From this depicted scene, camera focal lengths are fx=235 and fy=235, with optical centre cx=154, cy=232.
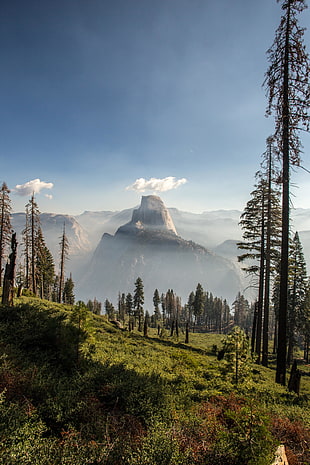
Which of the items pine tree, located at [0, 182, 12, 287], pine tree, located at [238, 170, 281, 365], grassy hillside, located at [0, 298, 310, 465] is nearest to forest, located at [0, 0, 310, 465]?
grassy hillside, located at [0, 298, 310, 465]

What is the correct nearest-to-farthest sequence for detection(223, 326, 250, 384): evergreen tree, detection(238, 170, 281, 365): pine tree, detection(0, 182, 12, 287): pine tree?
detection(223, 326, 250, 384): evergreen tree → detection(238, 170, 281, 365): pine tree → detection(0, 182, 12, 287): pine tree

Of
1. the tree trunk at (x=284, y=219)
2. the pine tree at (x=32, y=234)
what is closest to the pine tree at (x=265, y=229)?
the tree trunk at (x=284, y=219)

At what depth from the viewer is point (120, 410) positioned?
21.5 feet

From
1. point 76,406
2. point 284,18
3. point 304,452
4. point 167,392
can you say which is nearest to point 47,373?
point 76,406

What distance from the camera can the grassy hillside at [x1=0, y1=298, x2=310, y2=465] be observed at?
4.43m

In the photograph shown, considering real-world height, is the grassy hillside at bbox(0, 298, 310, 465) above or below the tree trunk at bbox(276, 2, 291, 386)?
below

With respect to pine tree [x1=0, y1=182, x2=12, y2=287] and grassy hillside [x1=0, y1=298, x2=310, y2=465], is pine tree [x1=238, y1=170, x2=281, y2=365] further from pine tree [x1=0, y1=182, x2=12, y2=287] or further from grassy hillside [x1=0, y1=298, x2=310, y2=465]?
pine tree [x1=0, y1=182, x2=12, y2=287]

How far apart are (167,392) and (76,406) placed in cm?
291

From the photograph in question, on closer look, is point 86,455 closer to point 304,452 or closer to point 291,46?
point 304,452

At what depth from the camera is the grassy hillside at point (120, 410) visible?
4426mm

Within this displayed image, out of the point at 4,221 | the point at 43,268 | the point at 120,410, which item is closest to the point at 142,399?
the point at 120,410

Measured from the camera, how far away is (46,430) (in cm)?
508

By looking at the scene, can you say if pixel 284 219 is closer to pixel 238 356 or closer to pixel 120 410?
pixel 238 356

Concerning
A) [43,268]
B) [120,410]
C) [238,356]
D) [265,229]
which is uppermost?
[265,229]
